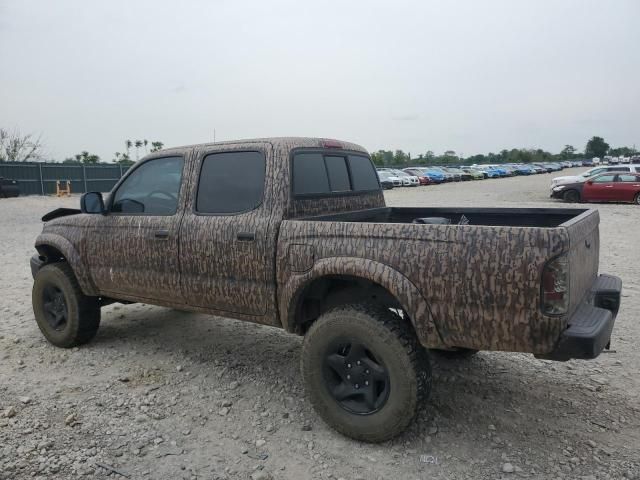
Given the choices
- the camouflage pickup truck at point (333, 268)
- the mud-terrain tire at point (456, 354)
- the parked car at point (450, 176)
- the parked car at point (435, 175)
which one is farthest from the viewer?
the parked car at point (450, 176)

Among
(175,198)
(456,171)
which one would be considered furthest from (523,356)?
(456,171)

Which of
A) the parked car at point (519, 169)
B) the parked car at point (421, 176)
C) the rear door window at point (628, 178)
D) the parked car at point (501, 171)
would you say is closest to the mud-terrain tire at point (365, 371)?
the rear door window at point (628, 178)

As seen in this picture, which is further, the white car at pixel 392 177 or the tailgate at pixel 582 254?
the white car at pixel 392 177

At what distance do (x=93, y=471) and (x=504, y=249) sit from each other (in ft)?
8.66

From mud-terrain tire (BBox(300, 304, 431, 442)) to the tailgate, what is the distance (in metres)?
0.94

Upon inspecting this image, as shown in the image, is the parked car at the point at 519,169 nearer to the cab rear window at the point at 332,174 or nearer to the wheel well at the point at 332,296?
the cab rear window at the point at 332,174

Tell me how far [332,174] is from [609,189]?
2013cm

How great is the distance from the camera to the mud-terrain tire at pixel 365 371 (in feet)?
10.1

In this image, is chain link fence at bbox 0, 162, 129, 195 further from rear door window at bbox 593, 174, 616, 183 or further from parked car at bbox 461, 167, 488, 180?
parked car at bbox 461, 167, 488, 180

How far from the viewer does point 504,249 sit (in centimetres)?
269

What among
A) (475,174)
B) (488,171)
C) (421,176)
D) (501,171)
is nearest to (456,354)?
(421,176)

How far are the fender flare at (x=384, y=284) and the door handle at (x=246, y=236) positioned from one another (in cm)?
42

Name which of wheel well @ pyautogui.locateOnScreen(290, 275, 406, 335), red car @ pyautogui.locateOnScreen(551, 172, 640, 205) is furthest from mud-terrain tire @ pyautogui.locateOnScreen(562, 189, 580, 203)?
wheel well @ pyautogui.locateOnScreen(290, 275, 406, 335)

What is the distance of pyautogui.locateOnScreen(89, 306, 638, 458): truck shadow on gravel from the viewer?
3324 mm
